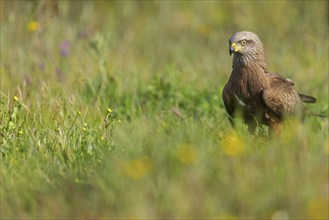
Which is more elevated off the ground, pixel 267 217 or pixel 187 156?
pixel 187 156

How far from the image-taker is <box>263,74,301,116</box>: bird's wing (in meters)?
6.11

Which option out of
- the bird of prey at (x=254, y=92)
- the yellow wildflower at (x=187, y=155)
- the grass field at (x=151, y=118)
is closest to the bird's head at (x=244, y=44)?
the bird of prey at (x=254, y=92)

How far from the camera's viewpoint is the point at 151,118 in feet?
21.1

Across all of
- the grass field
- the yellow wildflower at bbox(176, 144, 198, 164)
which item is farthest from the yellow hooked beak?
the yellow wildflower at bbox(176, 144, 198, 164)

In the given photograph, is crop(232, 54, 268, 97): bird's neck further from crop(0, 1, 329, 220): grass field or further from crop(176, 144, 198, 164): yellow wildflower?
crop(176, 144, 198, 164): yellow wildflower

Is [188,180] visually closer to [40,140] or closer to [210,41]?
[40,140]

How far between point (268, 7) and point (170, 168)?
6.79 meters

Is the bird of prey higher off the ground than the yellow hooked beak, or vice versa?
the yellow hooked beak

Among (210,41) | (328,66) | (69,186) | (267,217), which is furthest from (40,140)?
(210,41)

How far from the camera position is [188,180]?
3.89 m

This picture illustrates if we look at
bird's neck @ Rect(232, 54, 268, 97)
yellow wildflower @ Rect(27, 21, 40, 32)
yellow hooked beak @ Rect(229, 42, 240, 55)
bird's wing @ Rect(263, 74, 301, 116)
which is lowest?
bird's wing @ Rect(263, 74, 301, 116)

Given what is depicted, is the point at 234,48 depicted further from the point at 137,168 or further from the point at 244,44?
the point at 137,168

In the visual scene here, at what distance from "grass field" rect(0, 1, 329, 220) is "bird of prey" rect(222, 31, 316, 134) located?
0.91 feet

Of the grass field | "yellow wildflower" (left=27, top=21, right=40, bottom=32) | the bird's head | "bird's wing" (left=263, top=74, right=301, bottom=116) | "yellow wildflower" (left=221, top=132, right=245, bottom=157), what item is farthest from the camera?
"yellow wildflower" (left=27, top=21, right=40, bottom=32)
